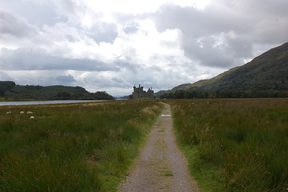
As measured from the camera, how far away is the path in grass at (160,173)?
514cm

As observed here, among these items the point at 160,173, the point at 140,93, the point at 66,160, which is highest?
the point at 140,93

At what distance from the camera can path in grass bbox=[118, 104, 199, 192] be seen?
5.14 meters

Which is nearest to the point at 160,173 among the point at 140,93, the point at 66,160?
the point at 66,160

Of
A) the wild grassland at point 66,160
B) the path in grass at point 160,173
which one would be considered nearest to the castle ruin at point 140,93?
the wild grassland at point 66,160

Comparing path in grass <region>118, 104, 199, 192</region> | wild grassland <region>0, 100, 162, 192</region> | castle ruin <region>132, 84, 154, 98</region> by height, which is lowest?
path in grass <region>118, 104, 199, 192</region>

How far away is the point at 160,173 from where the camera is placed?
6.03 m

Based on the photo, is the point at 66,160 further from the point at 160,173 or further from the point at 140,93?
the point at 140,93

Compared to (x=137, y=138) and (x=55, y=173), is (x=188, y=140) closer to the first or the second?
(x=137, y=138)

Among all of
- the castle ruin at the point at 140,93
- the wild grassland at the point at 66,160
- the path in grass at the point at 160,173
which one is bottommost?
the path in grass at the point at 160,173

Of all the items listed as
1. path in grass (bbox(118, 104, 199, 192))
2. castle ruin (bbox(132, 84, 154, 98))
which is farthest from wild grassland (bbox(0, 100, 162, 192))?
castle ruin (bbox(132, 84, 154, 98))

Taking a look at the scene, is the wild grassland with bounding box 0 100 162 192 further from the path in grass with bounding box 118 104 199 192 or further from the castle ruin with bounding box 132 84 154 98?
the castle ruin with bounding box 132 84 154 98

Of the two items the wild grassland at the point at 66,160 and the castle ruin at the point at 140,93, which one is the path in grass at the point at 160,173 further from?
the castle ruin at the point at 140,93

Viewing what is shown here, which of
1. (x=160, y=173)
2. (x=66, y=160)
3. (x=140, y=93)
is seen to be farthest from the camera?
(x=140, y=93)

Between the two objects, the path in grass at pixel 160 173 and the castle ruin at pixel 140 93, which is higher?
the castle ruin at pixel 140 93
